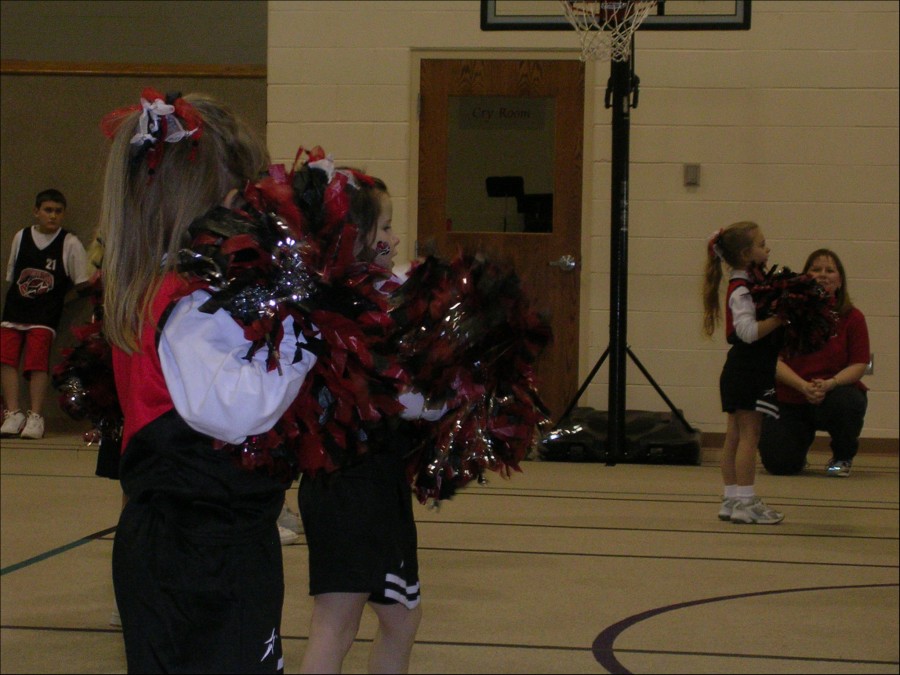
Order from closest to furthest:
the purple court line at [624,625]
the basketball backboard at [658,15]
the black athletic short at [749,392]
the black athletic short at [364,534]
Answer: the black athletic short at [364,534], the purple court line at [624,625], the black athletic short at [749,392], the basketball backboard at [658,15]

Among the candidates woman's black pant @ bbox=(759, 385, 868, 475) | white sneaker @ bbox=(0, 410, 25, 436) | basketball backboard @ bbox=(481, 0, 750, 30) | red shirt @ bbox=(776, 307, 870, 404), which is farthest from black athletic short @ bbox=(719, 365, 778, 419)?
white sneaker @ bbox=(0, 410, 25, 436)

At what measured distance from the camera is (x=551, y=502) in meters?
5.42

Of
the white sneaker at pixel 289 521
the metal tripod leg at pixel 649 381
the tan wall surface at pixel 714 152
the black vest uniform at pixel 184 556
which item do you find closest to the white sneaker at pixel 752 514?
the white sneaker at pixel 289 521

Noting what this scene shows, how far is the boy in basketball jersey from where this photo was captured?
24.8ft

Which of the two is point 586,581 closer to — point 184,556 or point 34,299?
point 184,556

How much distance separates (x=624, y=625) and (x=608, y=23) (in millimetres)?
4089

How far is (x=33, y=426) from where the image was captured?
24.6 feet

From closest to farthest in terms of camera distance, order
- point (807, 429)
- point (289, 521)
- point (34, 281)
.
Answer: point (289, 521) → point (807, 429) → point (34, 281)

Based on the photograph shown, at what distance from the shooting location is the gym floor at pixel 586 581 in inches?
119

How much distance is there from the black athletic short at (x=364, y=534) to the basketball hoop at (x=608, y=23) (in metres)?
4.61

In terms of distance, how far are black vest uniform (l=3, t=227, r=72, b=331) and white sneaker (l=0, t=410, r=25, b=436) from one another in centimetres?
58

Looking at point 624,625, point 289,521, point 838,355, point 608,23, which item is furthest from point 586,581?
point 608,23

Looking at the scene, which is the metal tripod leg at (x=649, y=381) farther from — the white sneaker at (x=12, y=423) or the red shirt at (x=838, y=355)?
the white sneaker at (x=12, y=423)

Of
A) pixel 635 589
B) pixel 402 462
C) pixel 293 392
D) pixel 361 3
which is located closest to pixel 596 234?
pixel 361 3
